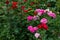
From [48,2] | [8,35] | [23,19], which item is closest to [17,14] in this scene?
[23,19]

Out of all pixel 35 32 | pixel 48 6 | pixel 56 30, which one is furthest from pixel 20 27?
pixel 48 6

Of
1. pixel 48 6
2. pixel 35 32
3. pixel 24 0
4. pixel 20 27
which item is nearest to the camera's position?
pixel 35 32

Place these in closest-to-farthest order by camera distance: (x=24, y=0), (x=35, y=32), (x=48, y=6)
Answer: (x=35, y=32), (x=24, y=0), (x=48, y=6)

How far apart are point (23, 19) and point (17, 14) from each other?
13 centimetres

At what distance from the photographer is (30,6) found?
385 centimetres

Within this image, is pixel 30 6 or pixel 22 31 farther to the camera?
pixel 30 6

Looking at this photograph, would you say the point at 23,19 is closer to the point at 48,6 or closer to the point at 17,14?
the point at 17,14

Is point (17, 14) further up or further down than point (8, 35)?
further up

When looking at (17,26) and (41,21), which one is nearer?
(41,21)

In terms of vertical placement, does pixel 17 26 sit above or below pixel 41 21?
below

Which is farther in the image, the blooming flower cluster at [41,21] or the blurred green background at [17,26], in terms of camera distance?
the blurred green background at [17,26]

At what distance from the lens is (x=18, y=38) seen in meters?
3.43

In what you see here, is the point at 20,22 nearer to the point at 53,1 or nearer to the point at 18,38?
the point at 18,38

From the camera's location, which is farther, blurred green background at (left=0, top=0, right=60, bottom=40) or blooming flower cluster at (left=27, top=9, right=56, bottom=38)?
blurred green background at (left=0, top=0, right=60, bottom=40)
